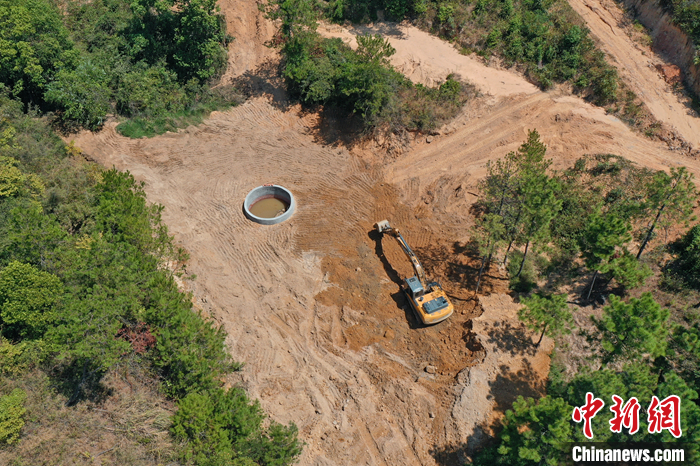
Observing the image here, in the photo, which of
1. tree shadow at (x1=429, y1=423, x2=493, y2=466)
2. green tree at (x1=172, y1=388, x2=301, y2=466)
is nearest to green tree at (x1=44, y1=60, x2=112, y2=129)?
green tree at (x1=172, y1=388, x2=301, y2=466)

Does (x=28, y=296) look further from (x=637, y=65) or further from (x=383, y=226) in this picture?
(x=637, y=65)

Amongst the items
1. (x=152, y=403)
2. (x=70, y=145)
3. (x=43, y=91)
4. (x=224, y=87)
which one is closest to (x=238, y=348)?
(x=152, y=403)

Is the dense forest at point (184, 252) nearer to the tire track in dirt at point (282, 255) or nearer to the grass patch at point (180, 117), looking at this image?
the grass patch at point (180, 117)

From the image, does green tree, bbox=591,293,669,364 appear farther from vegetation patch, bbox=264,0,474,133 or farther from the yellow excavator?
vegetation patch, bbox=264,0,474,133

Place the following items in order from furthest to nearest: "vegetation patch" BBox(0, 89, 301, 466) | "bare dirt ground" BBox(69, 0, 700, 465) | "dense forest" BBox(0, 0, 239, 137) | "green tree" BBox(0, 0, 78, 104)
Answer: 1. "dense forest" BBox(0, 0, 239, 137)
2. "green tree" BBox(0, 0, 78, 104)
3. "bare dirt ground" BBox(69, 0, 700, 465)
4. "vegetation patch" BBox(0, 89, 301, 466)

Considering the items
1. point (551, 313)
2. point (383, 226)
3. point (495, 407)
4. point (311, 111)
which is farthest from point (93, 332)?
point (311, 111)
